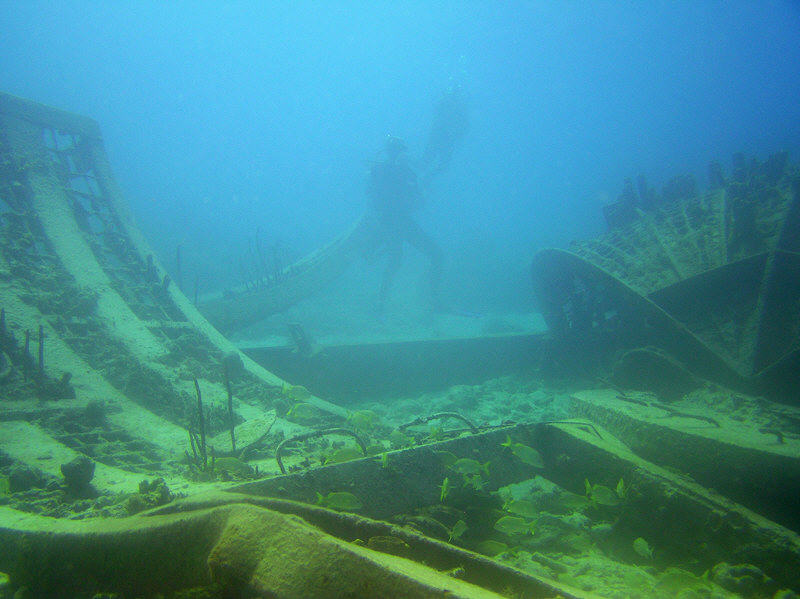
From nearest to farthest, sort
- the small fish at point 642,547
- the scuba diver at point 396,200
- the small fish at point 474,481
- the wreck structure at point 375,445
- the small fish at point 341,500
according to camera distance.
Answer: the wreck structure at point 375,445 → the small fish at point 341,500 → the small fish at point 642,547 → the small fish at point 474,481 → the scuba diver at point 396,200

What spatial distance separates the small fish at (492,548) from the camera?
283 cm

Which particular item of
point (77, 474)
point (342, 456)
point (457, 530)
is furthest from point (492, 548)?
point (77, 474)

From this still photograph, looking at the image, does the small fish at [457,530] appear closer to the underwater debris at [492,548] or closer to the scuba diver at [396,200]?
the underwater debris at [492,548]

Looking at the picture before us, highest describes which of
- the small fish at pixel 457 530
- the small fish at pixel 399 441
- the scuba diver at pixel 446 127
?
the scuba diver at pixel 446 127

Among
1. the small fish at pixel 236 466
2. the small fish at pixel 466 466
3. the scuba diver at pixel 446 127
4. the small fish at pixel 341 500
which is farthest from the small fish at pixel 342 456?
the scuba diver at pixel 446 127

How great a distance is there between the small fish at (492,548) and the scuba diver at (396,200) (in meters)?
16.0

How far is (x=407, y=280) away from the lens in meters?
49.1

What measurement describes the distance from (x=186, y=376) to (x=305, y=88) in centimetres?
22441

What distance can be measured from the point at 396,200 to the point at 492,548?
16427 mm

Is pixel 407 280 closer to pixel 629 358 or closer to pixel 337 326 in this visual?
pixel 337 326

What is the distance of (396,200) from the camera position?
17859 mm

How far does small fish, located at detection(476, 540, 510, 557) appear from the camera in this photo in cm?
283

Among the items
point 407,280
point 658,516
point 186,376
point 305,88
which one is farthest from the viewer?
point 305,88

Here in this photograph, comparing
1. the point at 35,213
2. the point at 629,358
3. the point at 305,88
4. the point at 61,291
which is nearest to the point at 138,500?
the point at 61,291
